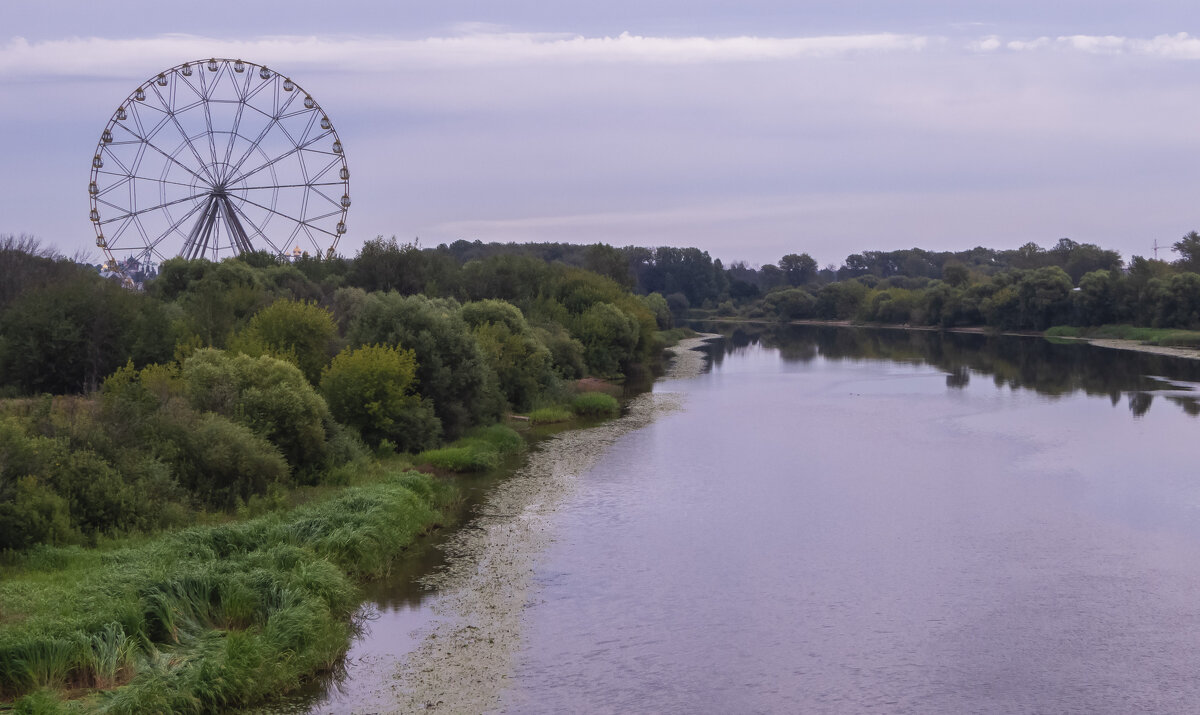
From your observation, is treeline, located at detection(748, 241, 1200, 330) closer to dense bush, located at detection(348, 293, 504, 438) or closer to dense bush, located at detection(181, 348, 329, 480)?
dense bush, located at detection(348, 293, 504, 438)

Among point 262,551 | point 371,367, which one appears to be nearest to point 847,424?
point 371,367

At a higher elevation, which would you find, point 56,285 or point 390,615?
point 56,285

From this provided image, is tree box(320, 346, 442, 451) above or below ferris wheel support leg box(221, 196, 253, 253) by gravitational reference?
below

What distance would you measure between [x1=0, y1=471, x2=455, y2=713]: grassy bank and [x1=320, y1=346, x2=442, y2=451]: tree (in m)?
7.97

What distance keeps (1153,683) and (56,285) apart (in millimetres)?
27265

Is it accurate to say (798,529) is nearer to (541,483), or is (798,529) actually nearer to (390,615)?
(541,483)

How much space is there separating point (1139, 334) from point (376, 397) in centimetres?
7392

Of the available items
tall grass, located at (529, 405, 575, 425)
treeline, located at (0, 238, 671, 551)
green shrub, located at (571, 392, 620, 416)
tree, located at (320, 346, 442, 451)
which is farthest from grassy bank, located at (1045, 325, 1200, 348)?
tree, located at (320, 346, 442, 451)

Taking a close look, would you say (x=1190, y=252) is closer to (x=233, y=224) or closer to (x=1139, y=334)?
(x=1139, y=334)

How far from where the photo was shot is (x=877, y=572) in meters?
18.2

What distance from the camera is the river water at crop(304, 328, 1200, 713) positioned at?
43.3 feet

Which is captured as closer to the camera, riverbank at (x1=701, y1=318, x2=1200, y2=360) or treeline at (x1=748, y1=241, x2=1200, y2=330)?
riverbank at (x1=701, y1=318, x2=1200, y2=360)

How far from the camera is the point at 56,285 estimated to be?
28.6 m

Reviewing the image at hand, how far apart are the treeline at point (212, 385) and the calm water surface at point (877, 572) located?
A: 5.60 meters
